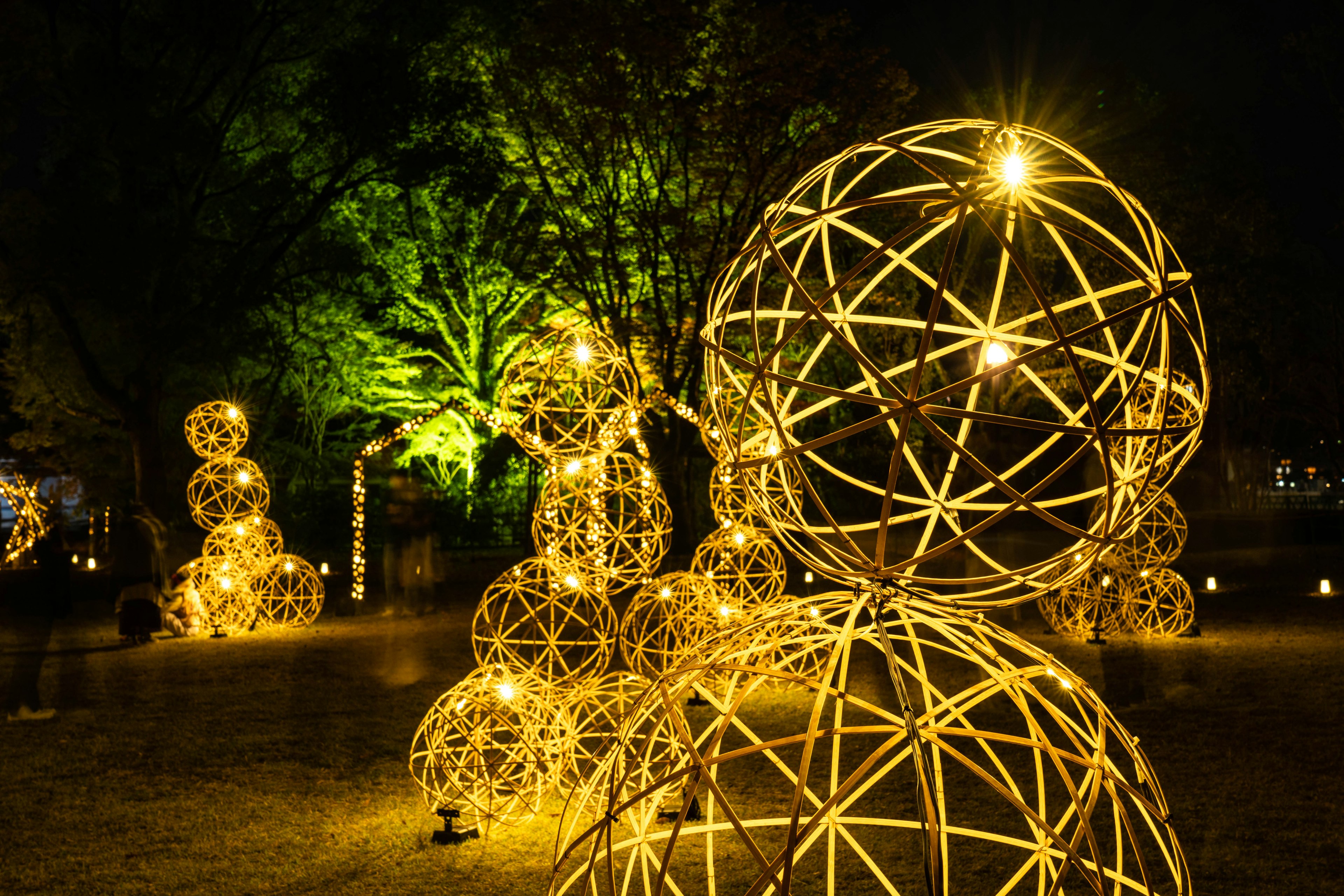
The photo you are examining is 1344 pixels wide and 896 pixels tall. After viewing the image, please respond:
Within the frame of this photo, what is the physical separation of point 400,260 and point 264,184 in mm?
5341

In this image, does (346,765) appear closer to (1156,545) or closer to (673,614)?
(673,614)

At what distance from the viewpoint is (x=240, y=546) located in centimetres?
1333

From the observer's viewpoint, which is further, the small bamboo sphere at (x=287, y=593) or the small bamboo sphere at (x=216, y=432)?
the small bamboo sphere at (x=287, y=593)

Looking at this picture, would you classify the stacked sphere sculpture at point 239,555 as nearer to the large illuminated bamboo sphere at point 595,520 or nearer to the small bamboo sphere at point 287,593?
the small bamboo sphere at point 287,593

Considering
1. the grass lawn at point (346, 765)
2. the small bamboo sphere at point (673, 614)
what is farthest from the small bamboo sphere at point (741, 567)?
the grass lawn at point (346, 765)

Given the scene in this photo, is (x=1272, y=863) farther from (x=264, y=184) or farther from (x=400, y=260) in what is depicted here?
(x=400, y=260)

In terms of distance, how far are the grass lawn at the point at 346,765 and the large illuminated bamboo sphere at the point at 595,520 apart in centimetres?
168

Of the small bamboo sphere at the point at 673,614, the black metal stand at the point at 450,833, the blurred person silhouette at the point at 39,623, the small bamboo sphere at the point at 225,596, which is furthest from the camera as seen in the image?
the small bamboo sphere at the point at 225,596

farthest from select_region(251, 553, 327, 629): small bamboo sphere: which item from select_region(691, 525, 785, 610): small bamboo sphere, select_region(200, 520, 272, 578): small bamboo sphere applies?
select_region(691, 525, 785, 610): small bamboo sphere

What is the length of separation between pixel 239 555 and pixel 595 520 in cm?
799

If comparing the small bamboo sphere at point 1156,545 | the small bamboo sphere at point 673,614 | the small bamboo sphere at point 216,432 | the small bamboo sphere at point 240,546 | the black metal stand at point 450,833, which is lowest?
the black metal stand at point 450,833

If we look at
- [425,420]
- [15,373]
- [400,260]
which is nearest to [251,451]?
[15,373]

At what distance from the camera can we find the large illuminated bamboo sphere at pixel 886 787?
216 centimetres

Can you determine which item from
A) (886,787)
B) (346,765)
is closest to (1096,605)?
(886,787)
